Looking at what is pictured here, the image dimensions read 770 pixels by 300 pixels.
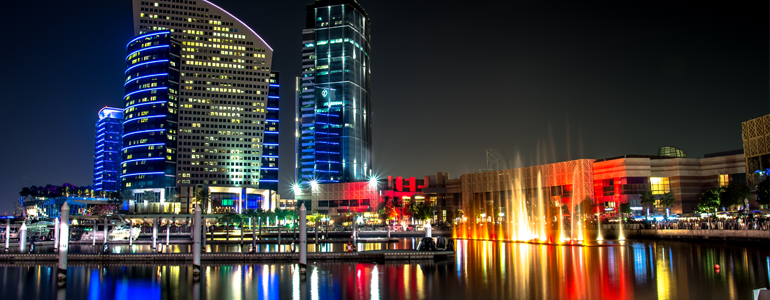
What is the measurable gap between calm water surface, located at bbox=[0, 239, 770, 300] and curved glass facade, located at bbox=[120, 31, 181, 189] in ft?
445

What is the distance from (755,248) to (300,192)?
15291 centimetres

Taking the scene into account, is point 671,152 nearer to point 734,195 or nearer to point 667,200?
point 667,200

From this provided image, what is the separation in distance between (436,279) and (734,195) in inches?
3096

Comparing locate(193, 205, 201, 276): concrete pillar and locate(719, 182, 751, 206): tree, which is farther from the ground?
locate(719, 182, 751, 206): tree

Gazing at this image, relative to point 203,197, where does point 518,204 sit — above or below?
below

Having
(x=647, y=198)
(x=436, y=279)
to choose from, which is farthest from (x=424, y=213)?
(x=436, y=279)

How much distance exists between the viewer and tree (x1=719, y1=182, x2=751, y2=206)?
310 feet

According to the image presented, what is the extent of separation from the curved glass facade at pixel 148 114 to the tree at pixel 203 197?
43.4ft

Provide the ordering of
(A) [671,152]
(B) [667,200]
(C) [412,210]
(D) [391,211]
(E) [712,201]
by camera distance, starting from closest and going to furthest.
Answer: (E) [712,201]
(B) [667,200]
(A) [671,152]
(D) [391,211]
(C) [412,210]

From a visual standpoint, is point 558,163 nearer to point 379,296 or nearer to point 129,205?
point 379,296

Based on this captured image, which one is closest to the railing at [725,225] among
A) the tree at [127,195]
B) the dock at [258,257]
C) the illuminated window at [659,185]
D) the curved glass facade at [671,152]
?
the dock at [258,257]

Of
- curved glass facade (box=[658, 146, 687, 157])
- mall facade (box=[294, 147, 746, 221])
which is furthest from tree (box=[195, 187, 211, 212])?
curved glass facade (box=[658, 146, 687, 157])

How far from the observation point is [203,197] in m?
178

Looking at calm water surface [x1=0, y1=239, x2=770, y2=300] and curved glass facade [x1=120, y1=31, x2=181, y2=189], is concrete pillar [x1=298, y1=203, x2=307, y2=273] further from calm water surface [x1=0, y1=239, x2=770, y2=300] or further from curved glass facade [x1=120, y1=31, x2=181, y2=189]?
curved glass facade [x1=120, y1=31, x2=181, y2=189]
